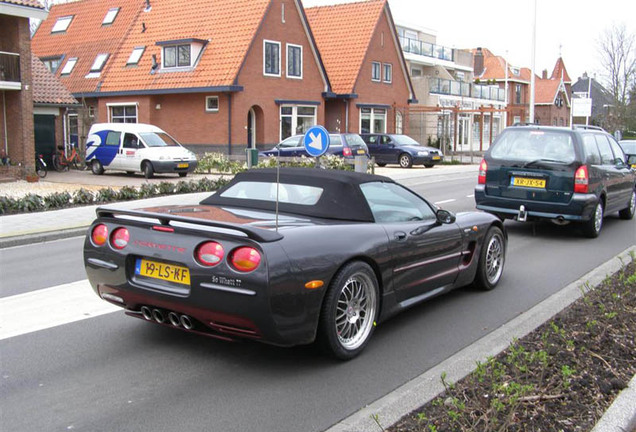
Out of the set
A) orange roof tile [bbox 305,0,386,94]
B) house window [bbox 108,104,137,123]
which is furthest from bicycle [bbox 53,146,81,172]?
orange roof tile [bbox 305,0,386,94]

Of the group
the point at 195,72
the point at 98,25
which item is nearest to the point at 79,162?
the point at 195,72

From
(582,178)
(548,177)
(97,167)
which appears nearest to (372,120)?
(97,167)

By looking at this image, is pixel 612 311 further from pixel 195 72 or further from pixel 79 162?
pixel 195 72

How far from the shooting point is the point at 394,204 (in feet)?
18.7

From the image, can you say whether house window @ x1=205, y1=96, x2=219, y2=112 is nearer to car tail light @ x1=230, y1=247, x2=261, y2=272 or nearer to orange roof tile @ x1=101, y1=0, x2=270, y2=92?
orange roof tile @ x1=101, y1=0, x2=270, y2=92

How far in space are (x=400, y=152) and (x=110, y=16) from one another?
1981 centimetres

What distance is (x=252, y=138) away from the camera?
32062 mm

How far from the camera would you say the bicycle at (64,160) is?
25.6m

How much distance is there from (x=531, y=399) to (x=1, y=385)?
3420mm

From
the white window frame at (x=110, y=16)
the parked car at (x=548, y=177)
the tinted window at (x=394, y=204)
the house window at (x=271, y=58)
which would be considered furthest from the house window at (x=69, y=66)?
the tinted window at (x=394, y=204)

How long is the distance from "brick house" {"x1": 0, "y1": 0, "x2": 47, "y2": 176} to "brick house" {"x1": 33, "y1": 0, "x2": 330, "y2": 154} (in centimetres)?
584

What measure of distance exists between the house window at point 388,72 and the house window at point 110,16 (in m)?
16.4

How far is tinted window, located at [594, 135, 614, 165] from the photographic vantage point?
36.2ft

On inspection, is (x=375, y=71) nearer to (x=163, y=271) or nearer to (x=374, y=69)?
(x=374, y=69)
